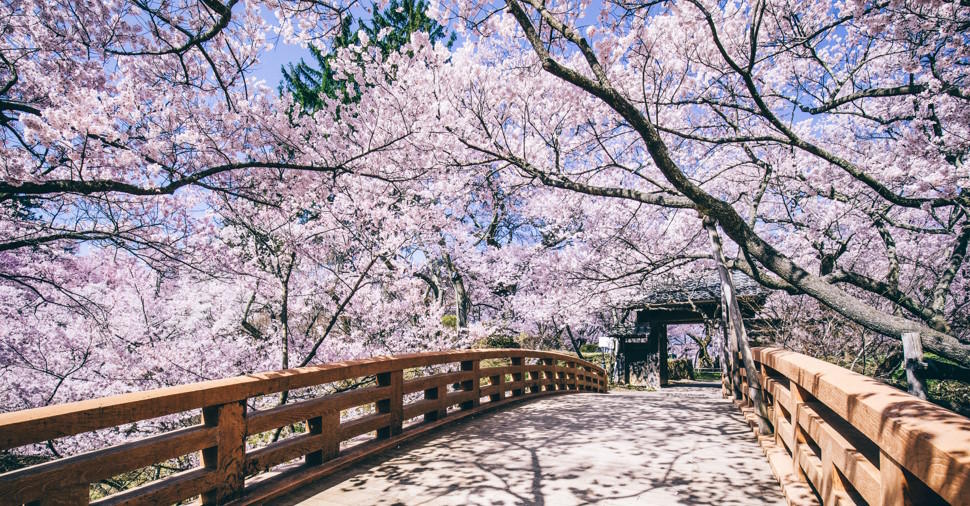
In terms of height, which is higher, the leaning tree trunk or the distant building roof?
the distant building roof

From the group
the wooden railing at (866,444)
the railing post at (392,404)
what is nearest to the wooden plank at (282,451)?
the railing post at (392,404)

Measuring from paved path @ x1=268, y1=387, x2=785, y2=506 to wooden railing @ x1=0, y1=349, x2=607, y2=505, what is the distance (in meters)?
0.31

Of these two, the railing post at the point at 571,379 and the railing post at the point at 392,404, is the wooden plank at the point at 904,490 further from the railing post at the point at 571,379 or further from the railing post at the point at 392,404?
the railing post at the point at 571,379

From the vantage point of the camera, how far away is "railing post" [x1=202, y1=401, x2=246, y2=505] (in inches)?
127

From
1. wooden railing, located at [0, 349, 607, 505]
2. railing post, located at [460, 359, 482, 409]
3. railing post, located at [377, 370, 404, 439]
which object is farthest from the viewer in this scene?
railing post, located at [460, 359, 482, 409]

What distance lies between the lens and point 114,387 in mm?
9422

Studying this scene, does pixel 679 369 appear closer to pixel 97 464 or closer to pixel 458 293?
pixel 458 293

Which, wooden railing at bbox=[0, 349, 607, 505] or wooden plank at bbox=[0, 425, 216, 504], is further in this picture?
wooden railing at bbox=[0, 349, 607, 505]

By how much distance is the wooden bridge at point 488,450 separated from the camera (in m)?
2.12

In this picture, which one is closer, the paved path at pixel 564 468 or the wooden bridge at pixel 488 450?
the wooden bridge at pixel 488 450

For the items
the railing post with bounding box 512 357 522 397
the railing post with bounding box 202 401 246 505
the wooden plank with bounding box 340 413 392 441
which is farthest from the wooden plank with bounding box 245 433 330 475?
the railing post with bounding box 512 357 522 397

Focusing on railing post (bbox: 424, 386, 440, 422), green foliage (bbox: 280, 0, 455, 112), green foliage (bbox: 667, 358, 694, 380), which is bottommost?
green foliage (bbox: 667, 358, 694, 380)

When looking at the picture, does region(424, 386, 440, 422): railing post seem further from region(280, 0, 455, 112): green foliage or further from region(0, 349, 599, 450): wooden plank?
region(280, 0, 455, 112): green foliage

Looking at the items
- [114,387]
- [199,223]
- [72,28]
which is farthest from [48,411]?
[114,387]
